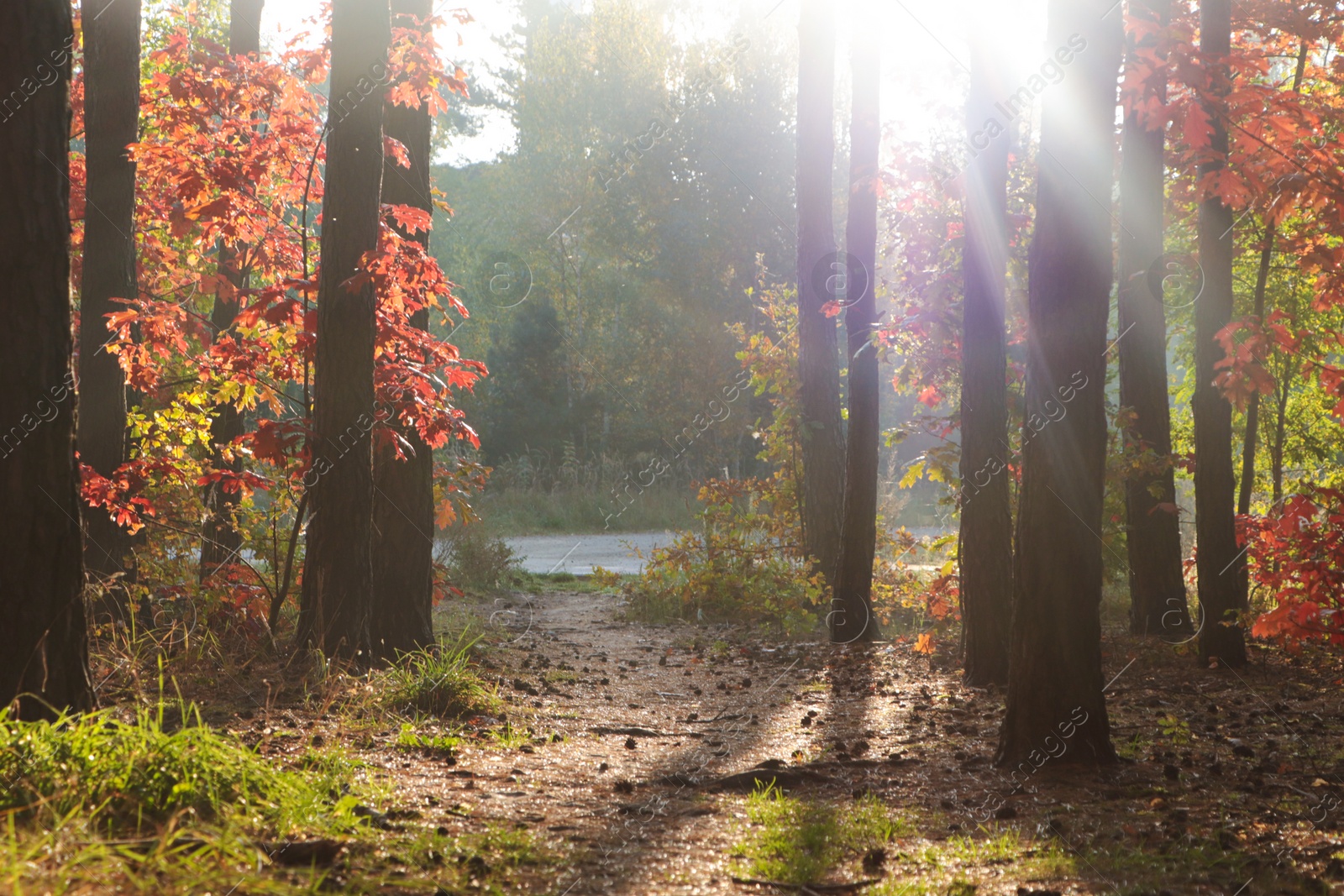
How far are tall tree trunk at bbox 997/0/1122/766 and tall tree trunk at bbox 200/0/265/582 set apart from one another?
5.48 meters

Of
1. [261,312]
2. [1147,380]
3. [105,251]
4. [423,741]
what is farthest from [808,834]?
[1147,380]

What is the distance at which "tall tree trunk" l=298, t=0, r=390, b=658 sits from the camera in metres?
5.90

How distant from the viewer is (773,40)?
99.0 feet

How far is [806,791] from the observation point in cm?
439

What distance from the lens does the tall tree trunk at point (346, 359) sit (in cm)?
590

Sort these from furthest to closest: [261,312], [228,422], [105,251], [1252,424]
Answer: [228,422] < [1252,424] < [105,251] < [261,312]

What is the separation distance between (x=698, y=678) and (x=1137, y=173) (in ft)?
18.5

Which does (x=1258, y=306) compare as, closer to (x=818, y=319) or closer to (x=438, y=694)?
(x=818, y=319)

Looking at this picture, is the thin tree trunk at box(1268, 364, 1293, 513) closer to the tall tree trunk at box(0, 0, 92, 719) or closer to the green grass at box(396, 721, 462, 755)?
the green grass at box(396, 721, 462, 755)

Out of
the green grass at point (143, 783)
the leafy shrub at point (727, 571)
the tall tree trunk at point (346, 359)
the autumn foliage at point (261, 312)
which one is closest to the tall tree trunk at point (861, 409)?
the leafy shrub at point (727, 571)

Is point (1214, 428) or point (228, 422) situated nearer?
point (1214, 428)

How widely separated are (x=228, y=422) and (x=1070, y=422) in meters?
7.91

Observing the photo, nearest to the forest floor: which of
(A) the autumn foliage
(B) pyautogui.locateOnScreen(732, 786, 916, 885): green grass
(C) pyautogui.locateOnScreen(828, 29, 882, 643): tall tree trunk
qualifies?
(B) pyautogui.locateOnScreen(732, 786, 916, 885): green grass

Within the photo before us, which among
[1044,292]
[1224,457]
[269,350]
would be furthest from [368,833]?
[1224,457]
